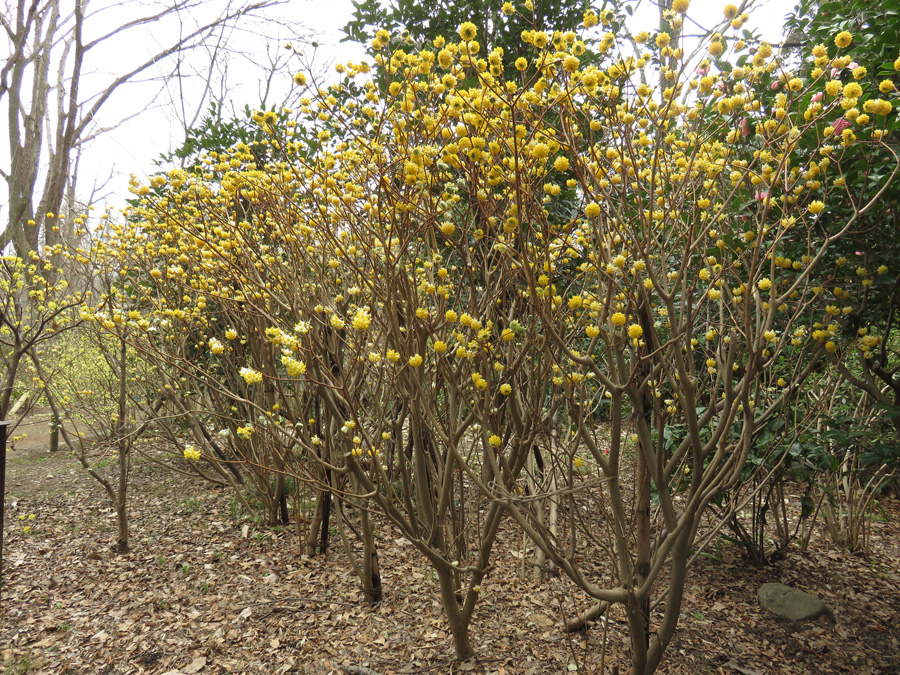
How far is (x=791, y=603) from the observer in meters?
2.94

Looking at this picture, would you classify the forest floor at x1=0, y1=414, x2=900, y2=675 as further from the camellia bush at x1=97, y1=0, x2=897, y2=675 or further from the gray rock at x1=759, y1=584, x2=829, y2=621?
the camellia bush at x1=97, y1=0, x2=897, y2=675

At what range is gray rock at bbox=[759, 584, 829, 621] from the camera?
287 centimetres

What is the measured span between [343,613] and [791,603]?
101 inches

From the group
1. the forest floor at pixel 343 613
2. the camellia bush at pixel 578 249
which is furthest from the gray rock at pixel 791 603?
the camellia bush at pixel 578 249

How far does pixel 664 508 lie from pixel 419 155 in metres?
1.58

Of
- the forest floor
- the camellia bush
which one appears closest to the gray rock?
the forest floor

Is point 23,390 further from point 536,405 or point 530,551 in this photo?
point 536,405

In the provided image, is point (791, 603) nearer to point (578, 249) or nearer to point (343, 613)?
point (578, 249)

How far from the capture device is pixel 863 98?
220 cm

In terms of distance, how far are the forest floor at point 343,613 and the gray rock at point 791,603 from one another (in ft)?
0.15

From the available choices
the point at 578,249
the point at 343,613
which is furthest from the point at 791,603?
the point at 343,613

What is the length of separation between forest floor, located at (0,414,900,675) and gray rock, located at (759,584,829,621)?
46mm

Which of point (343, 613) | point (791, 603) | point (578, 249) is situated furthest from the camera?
point (343, 613)

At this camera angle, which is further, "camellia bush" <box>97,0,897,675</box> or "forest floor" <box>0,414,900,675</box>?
"forest floor" <box>0,414,900,675</box>
